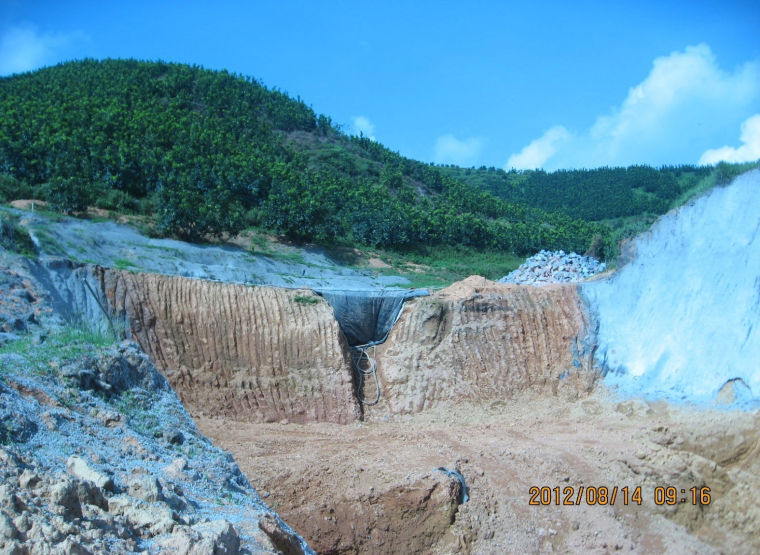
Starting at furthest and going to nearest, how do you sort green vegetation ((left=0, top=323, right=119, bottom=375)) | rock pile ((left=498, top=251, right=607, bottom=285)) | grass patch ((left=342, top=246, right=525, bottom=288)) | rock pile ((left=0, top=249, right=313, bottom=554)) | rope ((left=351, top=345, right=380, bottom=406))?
grass patch ((left=342, top=246, right=525, bottom=288)) < rock pile ((left=498, top=251, right=607, bottom=285)) < rope ((left=351, top=345, right=380, bottom=406)) < green vegetation ((left=0, top=323, right=119, bottom=375)) < rock pile ((left=0, top=249, right=313, bottom=554))

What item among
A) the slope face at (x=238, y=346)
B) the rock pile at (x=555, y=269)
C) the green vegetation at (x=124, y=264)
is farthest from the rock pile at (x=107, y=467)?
the rock pile at (x=555, y=269)

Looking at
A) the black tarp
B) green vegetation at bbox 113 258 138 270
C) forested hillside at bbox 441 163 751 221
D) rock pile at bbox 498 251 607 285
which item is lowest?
the black tarp

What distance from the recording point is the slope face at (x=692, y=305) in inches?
482

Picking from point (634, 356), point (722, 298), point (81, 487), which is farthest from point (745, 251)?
point (81, 487)

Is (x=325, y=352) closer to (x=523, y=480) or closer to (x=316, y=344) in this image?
(x=316, y=344)

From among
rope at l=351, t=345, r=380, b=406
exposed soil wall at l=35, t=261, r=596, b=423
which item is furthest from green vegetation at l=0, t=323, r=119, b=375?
rope at l=351, t=345, r=380, b=406

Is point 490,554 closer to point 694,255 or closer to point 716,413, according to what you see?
point 716,413

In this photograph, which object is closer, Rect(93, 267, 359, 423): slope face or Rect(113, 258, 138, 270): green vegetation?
Rect(93, 267, 359, 423): slope face

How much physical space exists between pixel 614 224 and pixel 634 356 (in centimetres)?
3790

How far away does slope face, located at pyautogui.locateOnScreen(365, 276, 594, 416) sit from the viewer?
14641 mm

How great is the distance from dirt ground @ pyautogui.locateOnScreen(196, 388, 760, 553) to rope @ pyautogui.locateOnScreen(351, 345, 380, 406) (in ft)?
5.48

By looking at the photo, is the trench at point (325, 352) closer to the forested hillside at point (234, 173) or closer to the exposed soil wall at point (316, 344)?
the exposed soil wall at point (316, 344)
